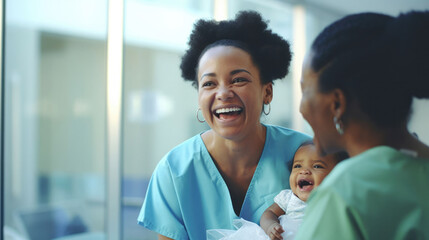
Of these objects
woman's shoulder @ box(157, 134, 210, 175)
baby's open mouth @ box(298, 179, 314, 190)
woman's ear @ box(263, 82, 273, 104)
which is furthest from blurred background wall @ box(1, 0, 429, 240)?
baby's open mouth @ box(298, 179, 314, 190)

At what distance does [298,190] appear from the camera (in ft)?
4.45

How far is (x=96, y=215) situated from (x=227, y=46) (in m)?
2.83

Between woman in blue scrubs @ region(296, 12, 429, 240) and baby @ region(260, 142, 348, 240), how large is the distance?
534 mm

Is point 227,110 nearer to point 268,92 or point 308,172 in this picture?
point 268,92

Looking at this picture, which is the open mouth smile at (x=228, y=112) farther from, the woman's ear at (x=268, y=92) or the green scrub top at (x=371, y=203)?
the green scrub top at (x=371, y=203)

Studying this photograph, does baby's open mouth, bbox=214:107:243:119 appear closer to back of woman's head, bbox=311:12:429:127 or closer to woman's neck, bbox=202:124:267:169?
woman's neck, bbox=202:124:267:169

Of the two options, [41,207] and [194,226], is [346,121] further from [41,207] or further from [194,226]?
[41,207]

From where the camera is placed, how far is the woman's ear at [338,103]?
75 centimetres

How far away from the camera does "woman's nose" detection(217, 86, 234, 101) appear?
54.1 inches

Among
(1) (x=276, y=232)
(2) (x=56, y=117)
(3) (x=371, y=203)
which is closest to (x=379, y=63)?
(3) (x=371, y=203)

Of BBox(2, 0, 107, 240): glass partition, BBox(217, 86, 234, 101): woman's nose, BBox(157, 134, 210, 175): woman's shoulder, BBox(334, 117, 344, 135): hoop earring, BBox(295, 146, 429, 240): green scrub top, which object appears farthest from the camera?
BBox(2, 0, 107, 240): glass partition

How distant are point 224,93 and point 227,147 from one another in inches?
9.6

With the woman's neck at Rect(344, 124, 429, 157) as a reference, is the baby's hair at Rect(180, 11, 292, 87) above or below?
above

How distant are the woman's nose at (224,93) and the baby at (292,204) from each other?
30cm
